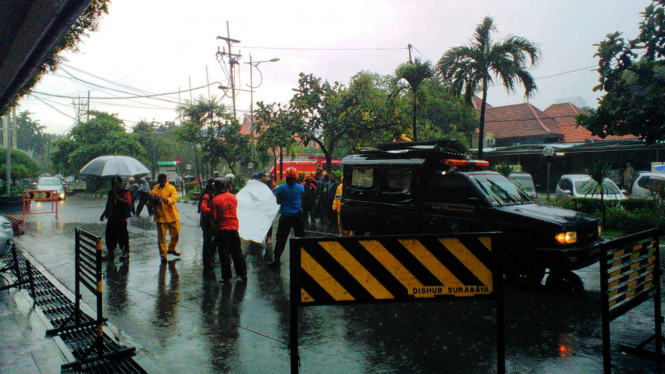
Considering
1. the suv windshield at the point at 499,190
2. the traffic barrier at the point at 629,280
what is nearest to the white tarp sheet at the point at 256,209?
the suv windshield at the point at 499,190

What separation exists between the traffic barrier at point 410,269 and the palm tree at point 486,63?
13132 millimetres

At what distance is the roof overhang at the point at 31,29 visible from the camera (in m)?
4.04

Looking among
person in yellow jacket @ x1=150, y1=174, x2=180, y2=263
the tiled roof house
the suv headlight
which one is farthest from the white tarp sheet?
the tiled roof house

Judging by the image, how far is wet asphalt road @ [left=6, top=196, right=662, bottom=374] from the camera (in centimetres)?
428

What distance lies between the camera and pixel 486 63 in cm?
1552

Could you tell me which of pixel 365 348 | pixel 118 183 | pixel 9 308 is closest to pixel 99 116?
pixel 118 183

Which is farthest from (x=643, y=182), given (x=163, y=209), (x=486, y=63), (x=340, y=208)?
(x=163, y=209)

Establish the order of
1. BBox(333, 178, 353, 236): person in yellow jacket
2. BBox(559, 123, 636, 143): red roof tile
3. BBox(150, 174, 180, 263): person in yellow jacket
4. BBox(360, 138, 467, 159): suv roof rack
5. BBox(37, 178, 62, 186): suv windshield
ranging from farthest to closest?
BBox(559, 123, 636, 143): red roof tile, BBox(37, 178, 62, 186): suv windshield, BBox(333, 178, 353, 236): person in yellow jacket, BBox(150, 174, 180, 263): person in yellow jacket, BBox(360, 138, 467, 159): suv roof rack

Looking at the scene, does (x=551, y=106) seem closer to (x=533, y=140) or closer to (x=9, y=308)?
(x=533, y=140)

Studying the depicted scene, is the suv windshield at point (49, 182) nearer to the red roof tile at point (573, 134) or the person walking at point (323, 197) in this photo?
the person walking at point (323, 197)

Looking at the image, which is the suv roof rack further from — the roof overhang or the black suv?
the roof overhang

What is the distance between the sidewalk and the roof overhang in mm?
3241

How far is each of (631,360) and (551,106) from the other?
54.3 m

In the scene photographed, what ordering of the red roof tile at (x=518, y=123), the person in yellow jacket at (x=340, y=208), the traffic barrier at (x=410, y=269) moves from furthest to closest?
the red roof tile at (x=518, y=123)
the person in yellow jacket at (x=340, y=208)
the traffic barrier at (x=410, y=269)
